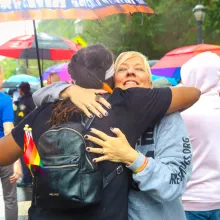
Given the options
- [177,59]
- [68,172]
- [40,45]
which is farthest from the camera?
[177,59]

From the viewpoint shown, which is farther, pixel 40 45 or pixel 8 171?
pixel 40 45

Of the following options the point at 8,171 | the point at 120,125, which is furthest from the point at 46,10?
the point at 120,125

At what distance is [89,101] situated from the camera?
2080 millimetres

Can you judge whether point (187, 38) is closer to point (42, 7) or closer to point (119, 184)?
point (42, 7)

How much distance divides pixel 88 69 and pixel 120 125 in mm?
322

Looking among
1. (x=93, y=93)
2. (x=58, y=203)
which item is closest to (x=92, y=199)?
(x=58, y=203)

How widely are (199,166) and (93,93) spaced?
1.33 meters

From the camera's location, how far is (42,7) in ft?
12.4

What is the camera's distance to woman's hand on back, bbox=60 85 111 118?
2.08 m

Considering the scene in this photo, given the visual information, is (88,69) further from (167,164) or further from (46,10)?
(46,10)

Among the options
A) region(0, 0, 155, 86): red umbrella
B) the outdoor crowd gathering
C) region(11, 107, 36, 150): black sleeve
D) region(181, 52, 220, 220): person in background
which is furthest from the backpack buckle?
region(0, 0, 155, 86): red umbrella

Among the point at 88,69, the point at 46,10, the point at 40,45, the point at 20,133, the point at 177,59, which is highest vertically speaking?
the point at 46,10

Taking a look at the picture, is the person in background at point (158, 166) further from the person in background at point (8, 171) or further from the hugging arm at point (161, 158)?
the person in background at point (8, 171)

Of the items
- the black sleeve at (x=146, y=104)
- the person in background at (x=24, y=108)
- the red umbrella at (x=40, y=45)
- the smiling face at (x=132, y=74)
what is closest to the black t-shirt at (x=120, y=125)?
the black sleeve at (x=146, y=104)
